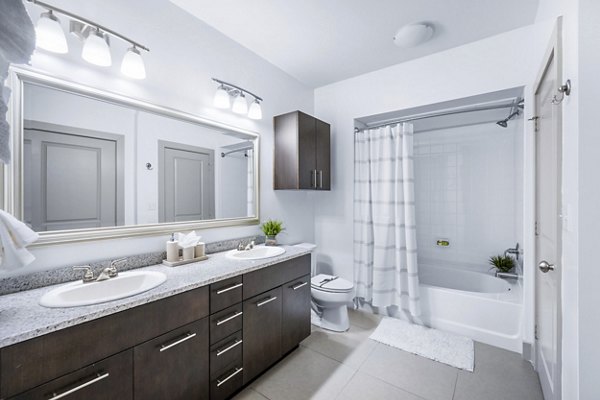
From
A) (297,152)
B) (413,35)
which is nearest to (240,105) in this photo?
(297,152)

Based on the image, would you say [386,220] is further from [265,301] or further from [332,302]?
[265,301]

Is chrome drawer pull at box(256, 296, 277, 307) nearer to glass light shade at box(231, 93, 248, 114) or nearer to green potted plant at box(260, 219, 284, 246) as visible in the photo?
green potted plant at box(260, 219, 284, 246)

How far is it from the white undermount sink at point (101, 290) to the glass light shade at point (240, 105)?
142 centimetres

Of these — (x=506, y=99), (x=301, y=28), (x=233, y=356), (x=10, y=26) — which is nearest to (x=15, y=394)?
(x=233, y=356)

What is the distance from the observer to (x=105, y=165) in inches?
58.7

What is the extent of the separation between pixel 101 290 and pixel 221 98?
1.53m

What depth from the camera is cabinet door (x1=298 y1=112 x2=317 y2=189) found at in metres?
2.50

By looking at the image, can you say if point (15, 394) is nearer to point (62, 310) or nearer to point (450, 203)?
point (62, 310)

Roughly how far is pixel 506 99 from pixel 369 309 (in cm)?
249

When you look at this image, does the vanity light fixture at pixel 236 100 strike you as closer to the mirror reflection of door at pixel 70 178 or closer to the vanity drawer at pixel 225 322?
the mirror reflection of door at pixel 70 178

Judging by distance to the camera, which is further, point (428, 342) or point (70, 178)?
point (428, 342)

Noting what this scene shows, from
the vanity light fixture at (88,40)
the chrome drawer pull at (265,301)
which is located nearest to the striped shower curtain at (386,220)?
the chrome drawer pull at (265,301)

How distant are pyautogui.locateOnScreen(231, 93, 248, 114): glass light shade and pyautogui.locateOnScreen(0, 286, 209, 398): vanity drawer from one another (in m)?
1.51

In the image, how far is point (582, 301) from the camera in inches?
39.3
